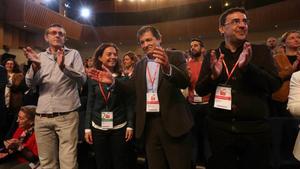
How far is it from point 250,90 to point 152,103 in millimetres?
613

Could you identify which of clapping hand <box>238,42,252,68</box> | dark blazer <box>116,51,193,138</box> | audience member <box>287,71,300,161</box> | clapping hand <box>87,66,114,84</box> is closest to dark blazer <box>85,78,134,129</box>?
clapping hand <box>87,66,114,84</box>

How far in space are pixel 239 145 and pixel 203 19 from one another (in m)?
9.76

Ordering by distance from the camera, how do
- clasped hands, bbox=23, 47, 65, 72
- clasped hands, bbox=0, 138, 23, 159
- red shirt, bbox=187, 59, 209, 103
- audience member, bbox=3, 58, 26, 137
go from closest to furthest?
clasped hands, bbox=23, 47, 65, 72 < clasped hands, bbox=0, 138, 23, 159 < red shirt, bbox=187, 59, 209, 103 < audience member, bbox=3, 58, 26, 137

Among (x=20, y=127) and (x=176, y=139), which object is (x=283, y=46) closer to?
(x=176, y=139)

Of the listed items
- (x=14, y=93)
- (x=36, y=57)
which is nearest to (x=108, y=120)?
(x=36, y=57)

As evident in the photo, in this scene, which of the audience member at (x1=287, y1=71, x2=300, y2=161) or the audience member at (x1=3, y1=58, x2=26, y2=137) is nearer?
the audience member at (x1=287, y1=71, x2=300, y2=161)

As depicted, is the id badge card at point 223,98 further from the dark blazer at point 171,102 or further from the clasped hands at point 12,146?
the clasped hands at point 12,146

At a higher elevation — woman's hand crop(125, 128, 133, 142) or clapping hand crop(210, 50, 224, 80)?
clapping hand crop(210, 50, 224, 80)

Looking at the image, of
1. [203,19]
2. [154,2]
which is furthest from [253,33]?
[154,2]

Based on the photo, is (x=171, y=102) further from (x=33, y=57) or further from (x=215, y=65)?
(x=33, y=57)

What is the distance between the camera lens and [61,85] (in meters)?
2.35

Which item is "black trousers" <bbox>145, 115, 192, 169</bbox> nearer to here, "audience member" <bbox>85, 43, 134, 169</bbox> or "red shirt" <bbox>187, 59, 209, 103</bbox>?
"audience member" <bbox>85, 43, 134, 169</bbox>

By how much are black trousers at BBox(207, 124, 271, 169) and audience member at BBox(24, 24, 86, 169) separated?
124cm

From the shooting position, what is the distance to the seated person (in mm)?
2775
